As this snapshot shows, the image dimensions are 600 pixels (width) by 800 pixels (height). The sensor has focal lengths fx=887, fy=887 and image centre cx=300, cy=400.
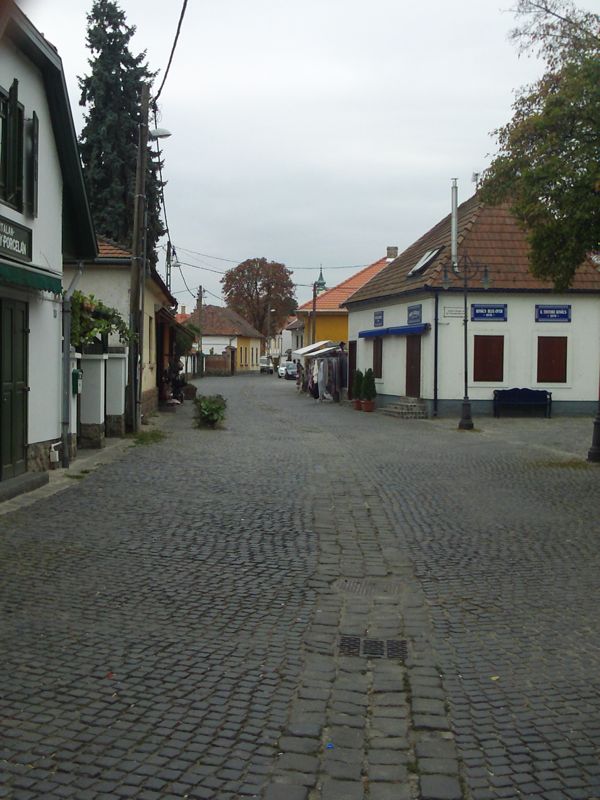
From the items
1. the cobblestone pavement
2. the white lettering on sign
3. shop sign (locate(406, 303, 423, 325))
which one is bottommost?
the cobblestone pavement

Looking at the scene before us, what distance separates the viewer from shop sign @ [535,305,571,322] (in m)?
27.0

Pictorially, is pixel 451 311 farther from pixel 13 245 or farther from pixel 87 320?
pixel 13 245

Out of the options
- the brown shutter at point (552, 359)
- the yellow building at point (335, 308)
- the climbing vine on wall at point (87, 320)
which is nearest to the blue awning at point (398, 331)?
the brown shutter at point (552, 359)

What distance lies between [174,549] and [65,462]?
5798 mm

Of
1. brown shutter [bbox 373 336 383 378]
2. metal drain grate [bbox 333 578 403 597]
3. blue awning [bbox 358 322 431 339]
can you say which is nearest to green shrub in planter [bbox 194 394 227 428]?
blue awning [bbox 358 322 431 339]

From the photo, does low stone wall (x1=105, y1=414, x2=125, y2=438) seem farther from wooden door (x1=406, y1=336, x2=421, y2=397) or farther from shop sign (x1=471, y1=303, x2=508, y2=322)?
shop sign (x1=471, y1=303, x2=508, y2=322)

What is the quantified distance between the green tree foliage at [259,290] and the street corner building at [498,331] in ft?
223

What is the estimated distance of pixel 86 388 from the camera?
51.2 ft

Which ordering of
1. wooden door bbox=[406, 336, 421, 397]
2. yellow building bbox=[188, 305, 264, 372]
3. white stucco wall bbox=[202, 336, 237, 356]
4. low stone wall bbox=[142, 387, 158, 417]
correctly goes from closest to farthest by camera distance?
low stone wall bbox=[142, 387, 158, 417] < wooden door bbox=[406, 336, 421, 397] < yellow building bbox=[188, 305, 264, 372] < white stucco wall bbox=[202, 336, 237, 356]

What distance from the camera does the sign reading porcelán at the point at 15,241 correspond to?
1040 cm

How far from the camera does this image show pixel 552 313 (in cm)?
2702

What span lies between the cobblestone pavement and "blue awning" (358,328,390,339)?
19.1 metres

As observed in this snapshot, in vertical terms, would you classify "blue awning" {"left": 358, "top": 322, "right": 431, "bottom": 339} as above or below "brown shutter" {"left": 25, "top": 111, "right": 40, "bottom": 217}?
below

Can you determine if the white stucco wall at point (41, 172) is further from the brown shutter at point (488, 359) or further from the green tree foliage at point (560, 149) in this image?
the brown shutter at point (488, 359)
